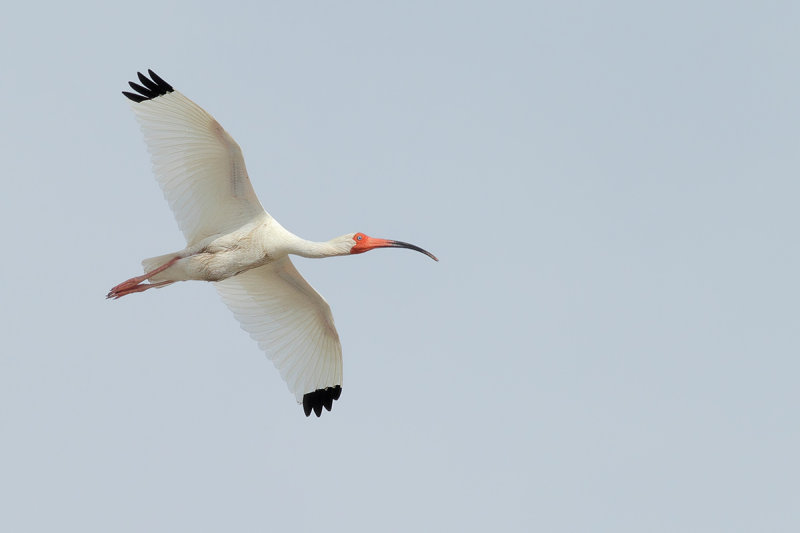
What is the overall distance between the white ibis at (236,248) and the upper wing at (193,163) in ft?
0.05

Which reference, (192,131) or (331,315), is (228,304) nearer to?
(331,315)

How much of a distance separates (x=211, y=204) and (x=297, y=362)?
363cm

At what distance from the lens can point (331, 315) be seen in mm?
24250

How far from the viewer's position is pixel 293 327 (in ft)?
80.3

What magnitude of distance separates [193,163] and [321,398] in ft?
16.9

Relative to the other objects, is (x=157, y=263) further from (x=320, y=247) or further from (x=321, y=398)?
(x=321, y=398)

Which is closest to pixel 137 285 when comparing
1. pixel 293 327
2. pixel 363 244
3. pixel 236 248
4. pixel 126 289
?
pixel 126 289

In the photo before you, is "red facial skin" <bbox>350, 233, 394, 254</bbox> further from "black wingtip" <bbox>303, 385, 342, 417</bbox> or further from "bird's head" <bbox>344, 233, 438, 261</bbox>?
"black wingtip" <bbox>303, 385, 342, 417</bbox>

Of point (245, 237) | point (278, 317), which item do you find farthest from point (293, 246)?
point (278, 317)

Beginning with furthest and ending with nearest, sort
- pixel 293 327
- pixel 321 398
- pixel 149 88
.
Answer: pixel 321 398 < pixel 293 327 < pixel 149 88

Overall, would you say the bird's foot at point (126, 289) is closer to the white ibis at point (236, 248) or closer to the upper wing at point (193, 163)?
the white ibis at point (236, 248)

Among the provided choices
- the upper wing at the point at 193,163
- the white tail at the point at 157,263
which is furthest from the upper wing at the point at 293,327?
the white tail at the point at 157,263

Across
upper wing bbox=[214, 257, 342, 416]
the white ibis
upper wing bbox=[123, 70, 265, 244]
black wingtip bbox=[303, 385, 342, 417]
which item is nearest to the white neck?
the white ibis

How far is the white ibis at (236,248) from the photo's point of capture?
2194 cm
